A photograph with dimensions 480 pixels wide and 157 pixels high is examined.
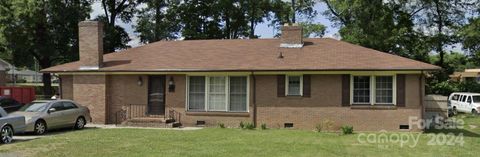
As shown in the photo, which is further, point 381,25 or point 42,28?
point 42,28

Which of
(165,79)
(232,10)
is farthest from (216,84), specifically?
(232,10)

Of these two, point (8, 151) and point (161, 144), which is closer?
point (8, 151)

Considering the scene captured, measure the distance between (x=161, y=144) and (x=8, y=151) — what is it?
14.0 ft

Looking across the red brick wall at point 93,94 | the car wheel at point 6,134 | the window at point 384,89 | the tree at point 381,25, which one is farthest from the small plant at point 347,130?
the tree at point 381,25

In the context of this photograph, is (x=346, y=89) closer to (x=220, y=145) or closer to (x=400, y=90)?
(x=400, y=90)

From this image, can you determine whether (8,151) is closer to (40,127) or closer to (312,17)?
(40,127)

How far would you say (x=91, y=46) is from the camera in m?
24.0

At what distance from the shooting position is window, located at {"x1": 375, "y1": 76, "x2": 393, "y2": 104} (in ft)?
67.1

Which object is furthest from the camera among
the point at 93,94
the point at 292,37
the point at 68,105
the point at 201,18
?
the point at 201,18

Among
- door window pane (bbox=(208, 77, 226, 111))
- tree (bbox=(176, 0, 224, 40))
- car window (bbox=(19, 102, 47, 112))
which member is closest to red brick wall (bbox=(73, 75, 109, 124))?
car window (bbox=(19, 102, 47, 112))

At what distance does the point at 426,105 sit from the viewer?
78.3 ft

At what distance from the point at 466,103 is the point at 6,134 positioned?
29698mm

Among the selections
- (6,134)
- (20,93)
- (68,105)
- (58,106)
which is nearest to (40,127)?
(58,106)

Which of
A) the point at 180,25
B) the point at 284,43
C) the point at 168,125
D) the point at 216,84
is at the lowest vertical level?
the point at 168,125
